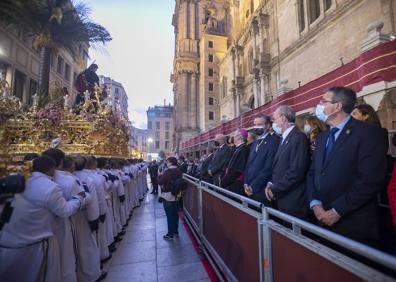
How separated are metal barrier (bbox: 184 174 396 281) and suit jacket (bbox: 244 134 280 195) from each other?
562 mm

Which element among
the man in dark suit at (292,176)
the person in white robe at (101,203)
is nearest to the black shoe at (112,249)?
the person in white robe at (101,203)

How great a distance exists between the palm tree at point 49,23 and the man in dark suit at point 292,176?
348 inches

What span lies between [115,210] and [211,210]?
3190mm

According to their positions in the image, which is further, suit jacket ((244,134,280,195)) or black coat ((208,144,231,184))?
black coat ((208,144,231,184))

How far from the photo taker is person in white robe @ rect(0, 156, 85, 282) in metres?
2.68

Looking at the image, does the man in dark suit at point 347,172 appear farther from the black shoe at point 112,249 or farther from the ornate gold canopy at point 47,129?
the ornate gold canopy at point 47,129

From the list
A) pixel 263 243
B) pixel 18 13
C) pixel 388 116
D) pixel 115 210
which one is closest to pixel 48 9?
pixel 18 13

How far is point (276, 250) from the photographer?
7.10 ft

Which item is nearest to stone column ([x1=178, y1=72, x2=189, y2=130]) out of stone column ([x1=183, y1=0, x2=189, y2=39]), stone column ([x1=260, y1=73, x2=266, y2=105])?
stone column ([x1=183, y1=0, x2=189, y2=39])

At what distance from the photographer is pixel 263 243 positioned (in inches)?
93.3

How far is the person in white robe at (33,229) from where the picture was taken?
2.68 m

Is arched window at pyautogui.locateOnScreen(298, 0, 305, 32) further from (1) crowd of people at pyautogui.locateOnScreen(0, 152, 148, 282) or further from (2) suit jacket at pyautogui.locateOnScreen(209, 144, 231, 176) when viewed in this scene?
(1) crowd of people at pyautogui.locateOnScreen(0, 152, 148, 282)

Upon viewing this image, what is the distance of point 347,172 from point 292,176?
67cm

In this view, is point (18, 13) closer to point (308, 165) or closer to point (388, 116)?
point (308, 165)
